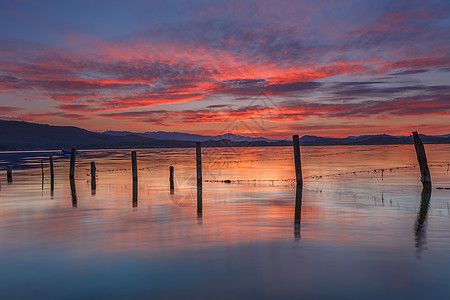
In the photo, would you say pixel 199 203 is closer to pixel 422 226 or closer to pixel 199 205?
pixel 199 205

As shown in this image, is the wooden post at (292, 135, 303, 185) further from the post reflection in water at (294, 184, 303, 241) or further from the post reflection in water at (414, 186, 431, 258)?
the post reflection in water at (414, 186, 431, 258)

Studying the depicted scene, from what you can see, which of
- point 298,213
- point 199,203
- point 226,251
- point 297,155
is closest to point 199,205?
point 199,203

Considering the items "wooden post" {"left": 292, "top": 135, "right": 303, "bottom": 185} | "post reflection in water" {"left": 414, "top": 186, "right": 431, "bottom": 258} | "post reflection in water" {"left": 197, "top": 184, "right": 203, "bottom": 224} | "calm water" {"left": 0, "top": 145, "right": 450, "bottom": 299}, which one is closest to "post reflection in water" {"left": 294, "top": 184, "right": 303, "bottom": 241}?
"calm water" {"left": 0, "top": 145, "right": 450, "bottom": 299}

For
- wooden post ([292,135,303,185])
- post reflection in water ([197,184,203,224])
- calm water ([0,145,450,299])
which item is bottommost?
calm water ([0,145,450,299])

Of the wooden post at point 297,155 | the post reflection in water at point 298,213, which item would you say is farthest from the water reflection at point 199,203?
the wooden post at point 297,155

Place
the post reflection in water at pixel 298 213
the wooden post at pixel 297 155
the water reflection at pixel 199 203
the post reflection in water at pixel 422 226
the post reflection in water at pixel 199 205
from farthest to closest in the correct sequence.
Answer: the wooden post at pixel 297 155, the water reflection at pixel 199 203, the post reflection in water at pixel 199 205, the post reflection in water at pixel 298 213, the post reflection in water at pixel 422 226

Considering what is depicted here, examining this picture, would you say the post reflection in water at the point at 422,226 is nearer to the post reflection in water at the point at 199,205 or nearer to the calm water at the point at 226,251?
the calm water at the point at 226,251

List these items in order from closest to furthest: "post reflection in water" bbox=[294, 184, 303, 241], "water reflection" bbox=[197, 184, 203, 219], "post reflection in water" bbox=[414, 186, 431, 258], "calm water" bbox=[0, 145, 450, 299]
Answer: "calm water" bbox=[0, 145, 450, 299], "post reflection in water" bbox=[414, 186, 431, 258], "post reflection in water" bbox=[294, 184, 303, 241], "water reflection" bbox=[197, 184, 203, 219]

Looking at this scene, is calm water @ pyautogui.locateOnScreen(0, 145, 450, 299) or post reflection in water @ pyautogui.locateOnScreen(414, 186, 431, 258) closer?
calm water @ pyautogui.locateOnScreen(0, 145, 450, 299)

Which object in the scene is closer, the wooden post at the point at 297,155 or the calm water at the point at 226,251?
the calm water at the point at 226,251

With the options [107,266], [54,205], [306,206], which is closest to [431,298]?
[107,266]

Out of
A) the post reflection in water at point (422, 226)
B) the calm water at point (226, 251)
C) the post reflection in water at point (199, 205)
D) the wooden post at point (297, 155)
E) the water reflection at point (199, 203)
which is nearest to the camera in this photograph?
the calm water at point (226, 251)

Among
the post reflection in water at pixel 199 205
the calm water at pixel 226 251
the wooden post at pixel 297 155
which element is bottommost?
the calm water at pixel 226 251

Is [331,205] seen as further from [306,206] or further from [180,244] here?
[180,244]
